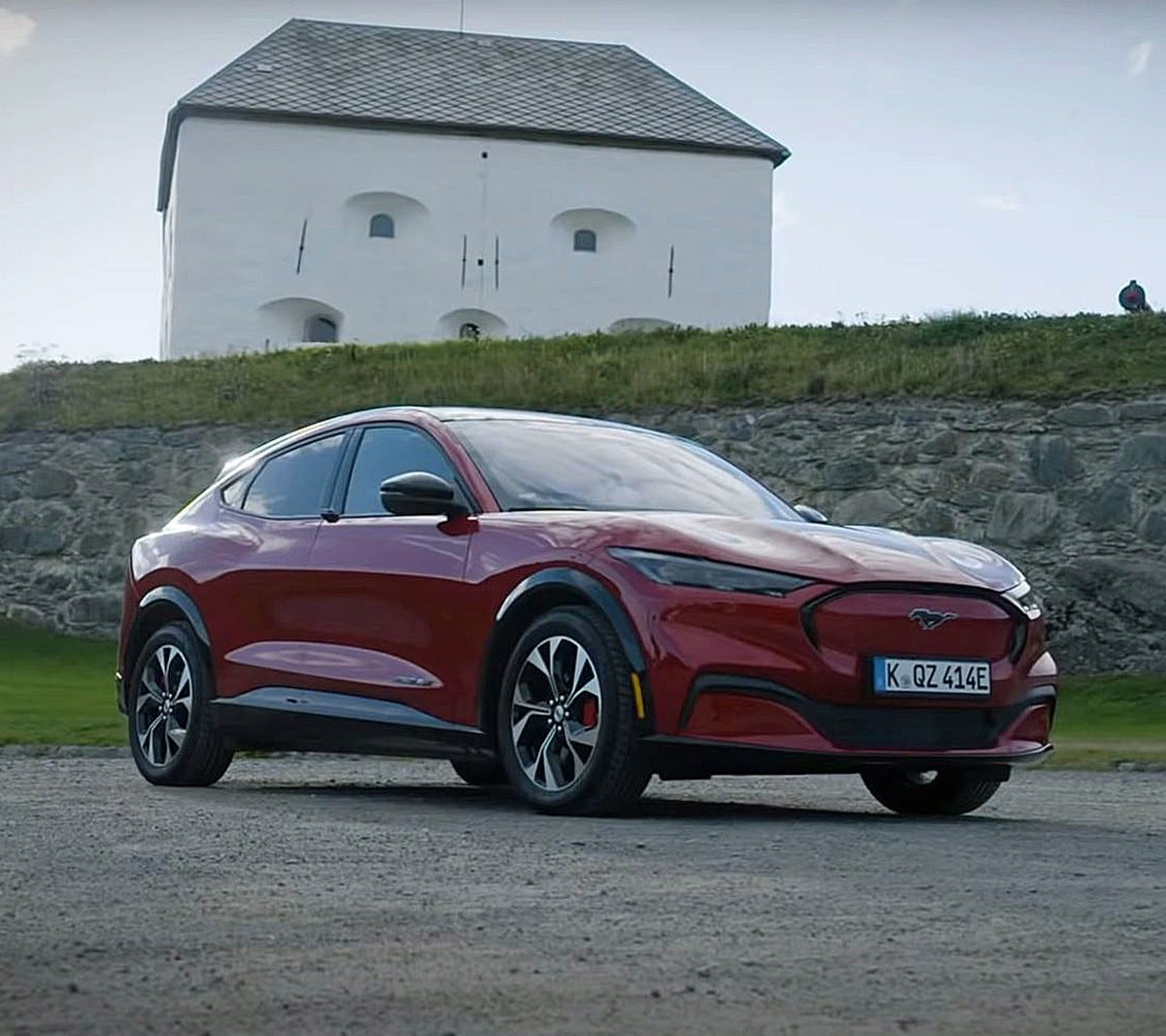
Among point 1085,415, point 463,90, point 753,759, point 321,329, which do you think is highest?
point 463,90

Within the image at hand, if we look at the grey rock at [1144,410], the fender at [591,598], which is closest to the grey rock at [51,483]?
the grey rock at [1144,410]

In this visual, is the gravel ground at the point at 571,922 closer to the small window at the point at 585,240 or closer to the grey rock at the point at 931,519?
the grey rock at the point at 931,519

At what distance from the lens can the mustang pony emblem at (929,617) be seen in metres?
8.12

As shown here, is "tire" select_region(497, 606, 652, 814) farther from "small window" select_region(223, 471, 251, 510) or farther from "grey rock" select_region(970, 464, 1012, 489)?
"grey rock" select_region(970, 464, 1012, 489)

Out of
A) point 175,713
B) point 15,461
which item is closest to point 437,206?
point 15,461

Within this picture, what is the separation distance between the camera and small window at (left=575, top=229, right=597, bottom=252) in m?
62.8

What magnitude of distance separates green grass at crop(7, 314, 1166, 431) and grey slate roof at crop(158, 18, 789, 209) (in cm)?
3161

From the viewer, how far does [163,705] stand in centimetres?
1030

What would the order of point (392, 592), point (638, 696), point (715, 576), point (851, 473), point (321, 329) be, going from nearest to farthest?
1. point (638, 696)
2. point (715, 576)
3. point (392, 592)
4. point (851, 473)
5. point (321, 329)

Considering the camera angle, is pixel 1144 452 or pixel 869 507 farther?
pixel 869 507

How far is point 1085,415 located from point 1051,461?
1.92 feet

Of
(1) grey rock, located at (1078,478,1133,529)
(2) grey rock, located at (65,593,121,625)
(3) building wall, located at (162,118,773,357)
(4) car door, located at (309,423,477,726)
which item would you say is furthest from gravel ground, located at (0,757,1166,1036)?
(3) building wall, located at (162,118,773,357)

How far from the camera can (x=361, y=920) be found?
5.16 meters

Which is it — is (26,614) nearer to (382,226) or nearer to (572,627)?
(572,627)
